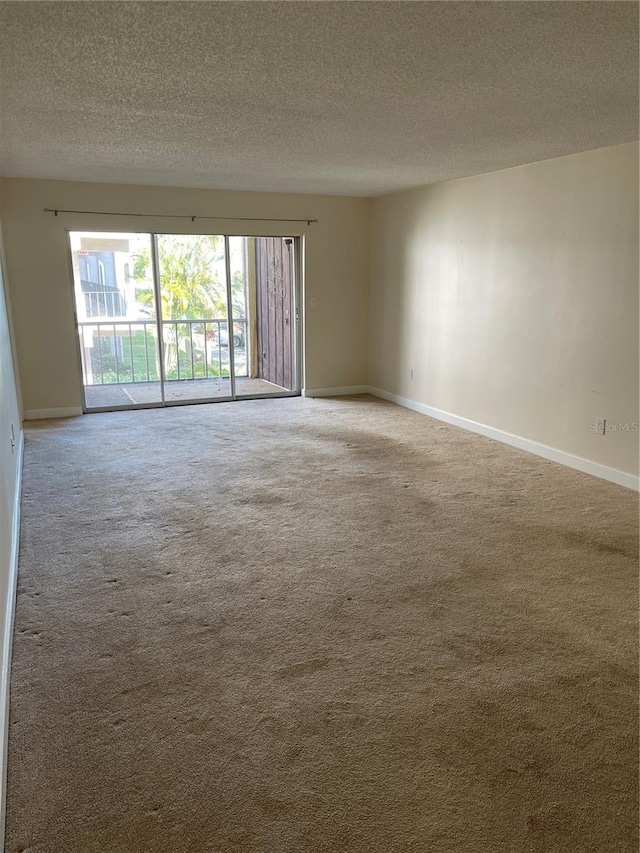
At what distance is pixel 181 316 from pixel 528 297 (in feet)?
14.2

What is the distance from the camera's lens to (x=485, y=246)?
5320mm

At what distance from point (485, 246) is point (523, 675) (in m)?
4.06

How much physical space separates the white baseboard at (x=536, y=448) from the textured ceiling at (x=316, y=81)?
2222mm

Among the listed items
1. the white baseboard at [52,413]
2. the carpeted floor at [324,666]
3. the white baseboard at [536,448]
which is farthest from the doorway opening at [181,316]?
the carpeted floor at [324,666]

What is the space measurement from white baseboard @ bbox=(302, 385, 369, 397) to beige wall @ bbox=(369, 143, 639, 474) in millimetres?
859

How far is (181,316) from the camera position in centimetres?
747

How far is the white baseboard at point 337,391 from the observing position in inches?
291

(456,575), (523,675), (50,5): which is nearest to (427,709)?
(523,675)

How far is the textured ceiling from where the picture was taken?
1967mm

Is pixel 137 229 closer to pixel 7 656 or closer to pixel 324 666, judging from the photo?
pixel 7 656

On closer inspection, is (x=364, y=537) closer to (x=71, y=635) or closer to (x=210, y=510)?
(x=210, y=510)

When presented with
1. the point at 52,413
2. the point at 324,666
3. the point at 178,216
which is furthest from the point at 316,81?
the point at 52,413

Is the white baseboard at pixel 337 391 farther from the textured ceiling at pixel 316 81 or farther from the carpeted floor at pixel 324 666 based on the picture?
→ the textured ceiling at pixel 316 81

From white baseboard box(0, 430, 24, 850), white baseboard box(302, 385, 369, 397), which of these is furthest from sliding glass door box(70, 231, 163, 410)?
white baseboard box(0, 430, 24, 850)
